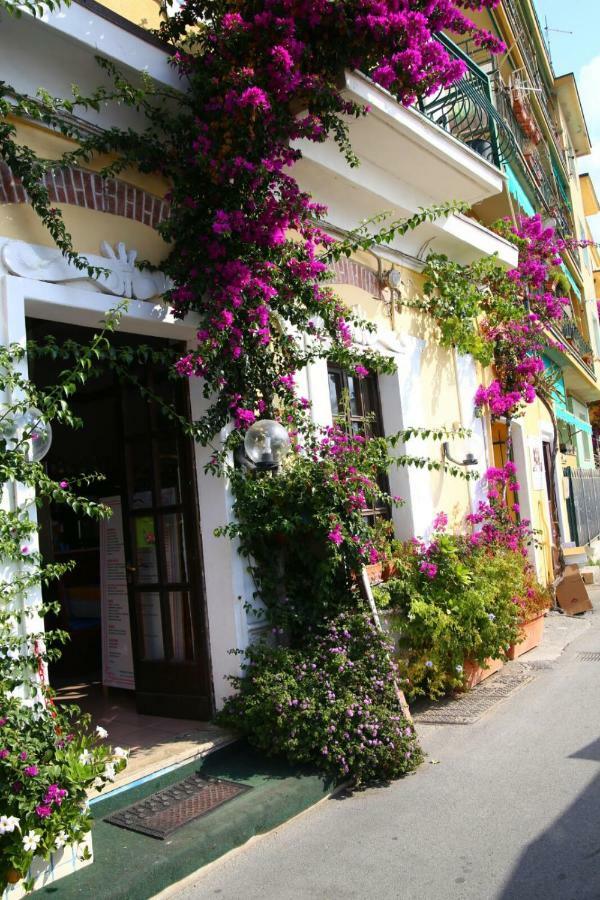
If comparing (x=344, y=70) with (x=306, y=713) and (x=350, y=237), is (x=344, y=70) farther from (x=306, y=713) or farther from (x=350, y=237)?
(x=306, y=713)

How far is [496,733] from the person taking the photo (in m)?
5.07

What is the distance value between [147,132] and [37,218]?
1.16 m

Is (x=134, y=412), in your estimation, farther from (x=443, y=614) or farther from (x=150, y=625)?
(x=443, y=614)

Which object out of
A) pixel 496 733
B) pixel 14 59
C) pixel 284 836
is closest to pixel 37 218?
pixel 14 59

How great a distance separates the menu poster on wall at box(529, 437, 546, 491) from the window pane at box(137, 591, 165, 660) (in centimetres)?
637

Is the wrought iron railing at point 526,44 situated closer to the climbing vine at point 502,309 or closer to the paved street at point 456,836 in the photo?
the climbing vine at point 502,309

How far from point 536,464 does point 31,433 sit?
8.40 metres

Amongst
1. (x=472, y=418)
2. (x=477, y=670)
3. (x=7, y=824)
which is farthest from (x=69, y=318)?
(x=472, y=418)

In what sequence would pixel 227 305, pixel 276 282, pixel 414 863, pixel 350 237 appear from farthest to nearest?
1. pixel 350 237
2. pixel 276 282
3. pixel 227 305
4. pixel 414 863

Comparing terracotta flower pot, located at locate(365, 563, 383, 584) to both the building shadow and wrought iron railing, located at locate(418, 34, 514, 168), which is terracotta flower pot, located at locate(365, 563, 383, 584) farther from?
wrought iron railing, located at locate(418, 34, 514, 168)

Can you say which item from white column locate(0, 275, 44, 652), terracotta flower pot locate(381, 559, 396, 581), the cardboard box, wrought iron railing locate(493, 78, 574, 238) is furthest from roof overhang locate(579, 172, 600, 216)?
white column locate(0, 275, 44, 652)

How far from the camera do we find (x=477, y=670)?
244 inches

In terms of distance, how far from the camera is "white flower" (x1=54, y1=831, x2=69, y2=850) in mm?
3026

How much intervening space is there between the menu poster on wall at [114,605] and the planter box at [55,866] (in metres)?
2.71
